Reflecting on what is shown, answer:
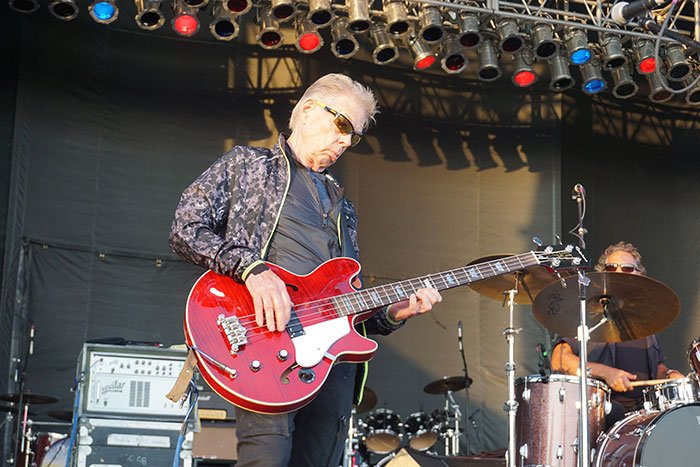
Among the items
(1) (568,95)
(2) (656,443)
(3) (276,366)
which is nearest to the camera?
(3) (276,366)

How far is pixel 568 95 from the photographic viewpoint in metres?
10.3

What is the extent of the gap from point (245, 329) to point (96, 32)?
6426 mm

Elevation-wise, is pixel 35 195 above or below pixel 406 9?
below

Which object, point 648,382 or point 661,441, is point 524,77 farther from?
point 661,441

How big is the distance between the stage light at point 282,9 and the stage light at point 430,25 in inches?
42.4

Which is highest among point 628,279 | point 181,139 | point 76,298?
point 181,139

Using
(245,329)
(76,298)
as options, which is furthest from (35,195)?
(245,329)

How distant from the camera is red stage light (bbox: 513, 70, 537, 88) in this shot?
8.97 m

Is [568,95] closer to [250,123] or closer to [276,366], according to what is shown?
[250,123]

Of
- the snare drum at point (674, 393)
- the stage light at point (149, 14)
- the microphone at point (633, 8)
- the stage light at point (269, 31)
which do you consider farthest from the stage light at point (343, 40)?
the snare drum at point (674, 393)

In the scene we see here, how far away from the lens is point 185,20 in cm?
816

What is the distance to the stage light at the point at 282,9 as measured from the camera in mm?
8078

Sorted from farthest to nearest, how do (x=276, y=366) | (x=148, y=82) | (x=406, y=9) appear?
(x=148, y=82), (x=406, y=9), (x=276, y=366)

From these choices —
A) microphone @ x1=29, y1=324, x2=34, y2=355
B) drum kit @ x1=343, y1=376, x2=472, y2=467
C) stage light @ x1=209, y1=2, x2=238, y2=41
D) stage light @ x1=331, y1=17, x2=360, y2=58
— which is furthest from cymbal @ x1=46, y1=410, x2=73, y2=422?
stage light @ x1=331, y1=17, x2=360, y2=58
